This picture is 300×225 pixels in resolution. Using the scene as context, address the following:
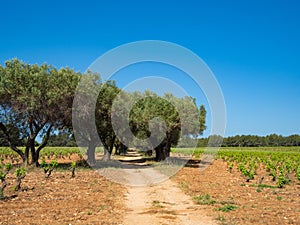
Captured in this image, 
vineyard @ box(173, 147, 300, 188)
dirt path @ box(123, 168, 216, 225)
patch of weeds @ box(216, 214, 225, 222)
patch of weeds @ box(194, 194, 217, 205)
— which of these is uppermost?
vineyard @ box(173, 147, 300, 188)

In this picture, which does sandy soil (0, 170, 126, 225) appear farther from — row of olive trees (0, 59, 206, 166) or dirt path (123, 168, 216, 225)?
row of olive trees (0, 59, 206, 166)

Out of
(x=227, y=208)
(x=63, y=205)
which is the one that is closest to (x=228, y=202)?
(x=227, y=208)

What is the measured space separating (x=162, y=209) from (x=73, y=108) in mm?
18068

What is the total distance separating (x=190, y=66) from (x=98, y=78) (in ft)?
38.7

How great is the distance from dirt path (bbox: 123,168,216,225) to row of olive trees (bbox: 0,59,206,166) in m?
13.2

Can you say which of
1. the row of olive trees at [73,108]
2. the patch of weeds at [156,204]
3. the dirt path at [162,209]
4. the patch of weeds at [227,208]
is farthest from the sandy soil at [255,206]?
the row of olive trees at [73,108]

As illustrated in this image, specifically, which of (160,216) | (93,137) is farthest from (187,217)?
(93,137)

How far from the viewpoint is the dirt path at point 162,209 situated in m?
9.91

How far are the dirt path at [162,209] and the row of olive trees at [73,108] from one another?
1319 cm

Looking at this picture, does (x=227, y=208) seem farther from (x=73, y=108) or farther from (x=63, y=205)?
(x=73, y=108)

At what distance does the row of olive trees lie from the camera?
25.2 metres

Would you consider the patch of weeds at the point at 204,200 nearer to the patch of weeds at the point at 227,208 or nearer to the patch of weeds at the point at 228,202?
the patch of weeds at the point at 228,202

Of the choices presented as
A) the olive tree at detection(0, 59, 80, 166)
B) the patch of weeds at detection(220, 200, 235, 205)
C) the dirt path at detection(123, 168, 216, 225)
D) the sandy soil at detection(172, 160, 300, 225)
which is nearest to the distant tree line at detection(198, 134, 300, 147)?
the olive tree at detection(0, 59, 80, 166)

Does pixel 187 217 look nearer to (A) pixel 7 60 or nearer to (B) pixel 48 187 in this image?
(B) pixel 48 187
